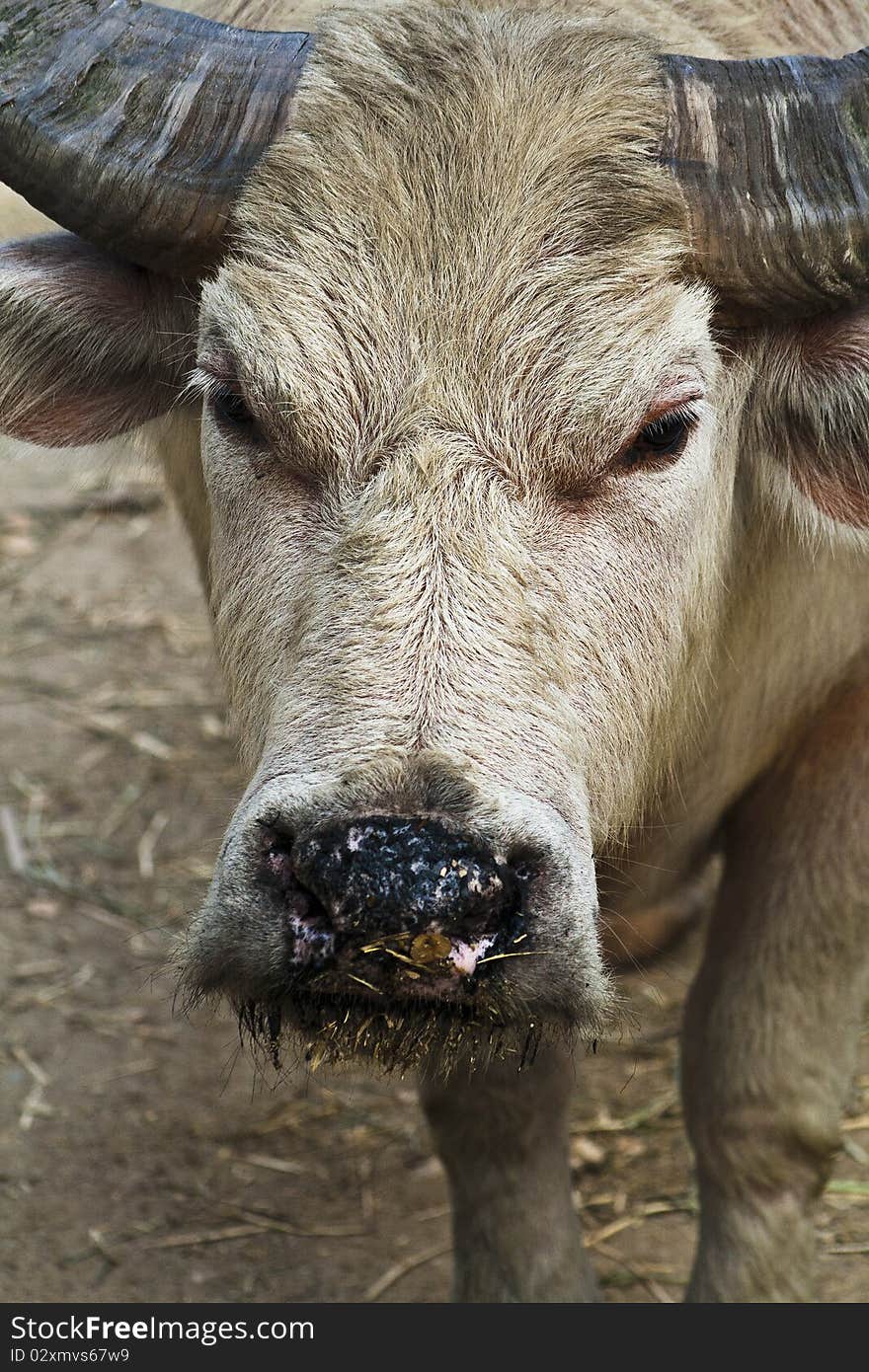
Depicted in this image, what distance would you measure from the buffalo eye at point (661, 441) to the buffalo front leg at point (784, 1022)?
1.13 m

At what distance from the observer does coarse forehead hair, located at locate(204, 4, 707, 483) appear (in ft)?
11.3

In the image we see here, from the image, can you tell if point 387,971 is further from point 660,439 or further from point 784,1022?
point 784,1022

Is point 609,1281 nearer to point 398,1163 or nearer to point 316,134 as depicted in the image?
point 398,1163

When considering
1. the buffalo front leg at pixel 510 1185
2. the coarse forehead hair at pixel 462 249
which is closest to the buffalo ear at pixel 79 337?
the coarse forehead hair at pixel 462 249

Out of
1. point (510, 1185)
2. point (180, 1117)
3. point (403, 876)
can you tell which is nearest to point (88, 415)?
point (403, 876)

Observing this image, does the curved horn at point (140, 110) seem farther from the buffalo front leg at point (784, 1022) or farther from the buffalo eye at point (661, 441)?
the buffalo front leg at point (784, 1022)

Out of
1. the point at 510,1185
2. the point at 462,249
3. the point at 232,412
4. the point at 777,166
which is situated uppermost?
the point at 777,166

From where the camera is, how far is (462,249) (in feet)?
11.4

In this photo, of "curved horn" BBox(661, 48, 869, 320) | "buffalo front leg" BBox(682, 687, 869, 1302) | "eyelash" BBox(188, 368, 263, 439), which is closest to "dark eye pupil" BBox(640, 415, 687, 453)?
"curved horn" BBox(661, 48, 869, 320)

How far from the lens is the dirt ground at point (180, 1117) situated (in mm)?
5160

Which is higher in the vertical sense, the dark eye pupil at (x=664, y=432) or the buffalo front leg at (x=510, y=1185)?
the dark eye pupil at (x=664, y=432)

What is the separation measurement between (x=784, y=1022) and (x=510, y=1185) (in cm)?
93
